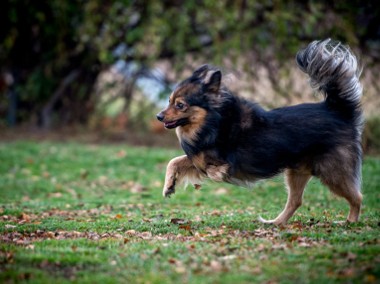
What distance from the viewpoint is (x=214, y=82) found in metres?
7.49

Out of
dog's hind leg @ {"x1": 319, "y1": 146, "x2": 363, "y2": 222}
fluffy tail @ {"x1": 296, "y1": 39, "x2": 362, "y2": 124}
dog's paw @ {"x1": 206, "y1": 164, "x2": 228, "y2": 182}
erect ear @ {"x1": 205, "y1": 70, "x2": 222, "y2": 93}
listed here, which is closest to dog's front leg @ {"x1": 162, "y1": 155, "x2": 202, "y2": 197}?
dog's paw @ {"x1": 206, "y1": 164, "x2": 228, "y2": 182}

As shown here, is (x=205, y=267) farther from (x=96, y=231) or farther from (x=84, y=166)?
(x=84, y=166)

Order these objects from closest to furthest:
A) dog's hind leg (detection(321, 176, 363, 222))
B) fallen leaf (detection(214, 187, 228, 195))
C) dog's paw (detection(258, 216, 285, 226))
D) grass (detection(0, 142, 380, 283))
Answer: grass (detection(0, 142, 380, 283)), dog's hind leg (detection(321, 176, 363, 222)), dog's paw (detection(258, 216, 285, 226)), fallen leaf (detection(214, 187, 228, 195))

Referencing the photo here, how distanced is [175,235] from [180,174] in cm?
98

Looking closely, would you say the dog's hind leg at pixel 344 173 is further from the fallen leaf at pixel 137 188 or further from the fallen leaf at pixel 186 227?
the fallen leaf at pixel 137 188

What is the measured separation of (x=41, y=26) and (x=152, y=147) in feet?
19.0

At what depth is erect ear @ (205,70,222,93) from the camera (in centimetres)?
747

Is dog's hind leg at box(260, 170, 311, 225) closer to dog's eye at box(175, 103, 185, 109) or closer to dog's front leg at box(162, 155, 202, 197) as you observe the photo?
dog's front leg at box(162, 155, 202, 197)

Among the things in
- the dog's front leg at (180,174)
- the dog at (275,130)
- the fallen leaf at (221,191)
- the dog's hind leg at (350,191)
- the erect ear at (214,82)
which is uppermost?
the erect ear at (214,82)

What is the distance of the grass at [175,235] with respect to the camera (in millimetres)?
5305

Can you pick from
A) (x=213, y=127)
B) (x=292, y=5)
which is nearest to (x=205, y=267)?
(x=213, y=127)

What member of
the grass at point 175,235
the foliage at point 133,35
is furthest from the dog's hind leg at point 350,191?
the foliage at point 133,35

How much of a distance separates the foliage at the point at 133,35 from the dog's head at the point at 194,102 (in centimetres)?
944

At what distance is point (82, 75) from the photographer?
2114 cm
